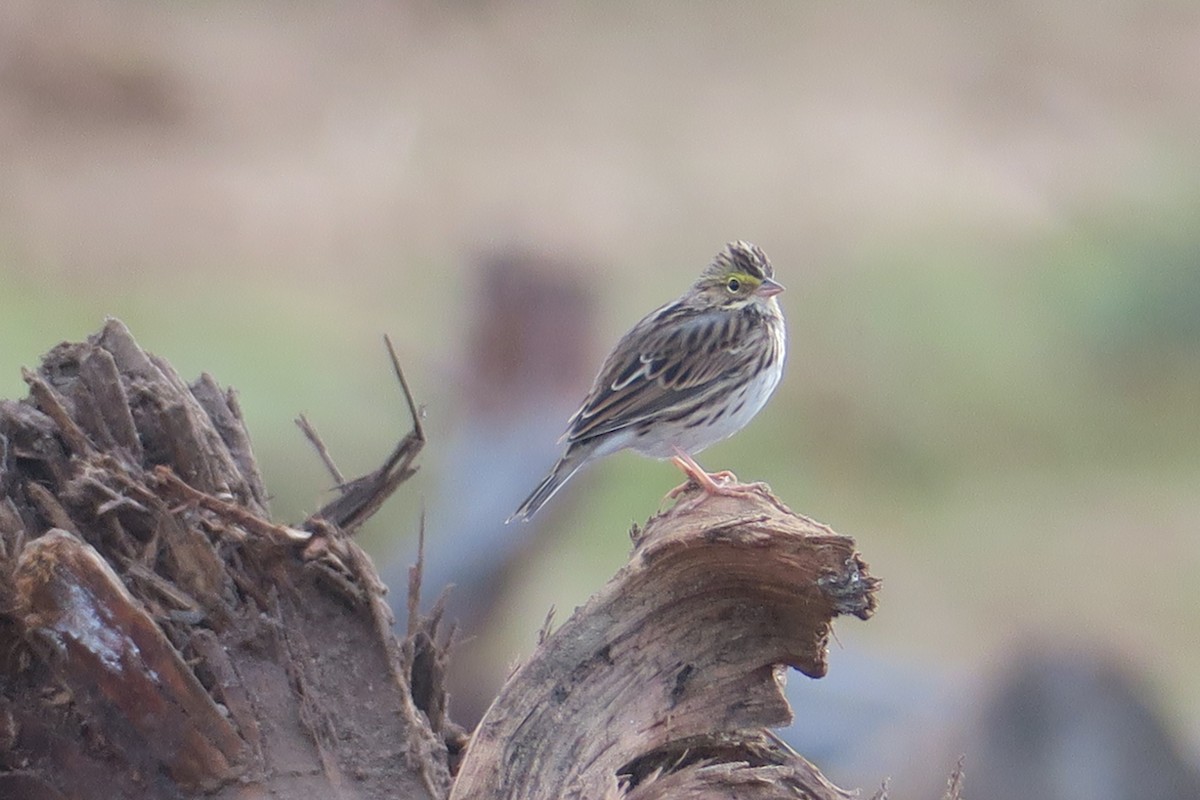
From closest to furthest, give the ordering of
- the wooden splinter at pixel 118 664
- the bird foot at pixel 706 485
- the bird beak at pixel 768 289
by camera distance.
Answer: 1. the wooden splinter at pixel 118 664
2. the bird foot at pixel 706 485
3. the bird beak at pixel 768 289

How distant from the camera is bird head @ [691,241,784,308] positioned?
14.5 ft

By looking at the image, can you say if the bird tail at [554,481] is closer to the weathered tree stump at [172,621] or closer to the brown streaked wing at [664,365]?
the brown streaked wing at [664,365]

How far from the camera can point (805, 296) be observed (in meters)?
7.28

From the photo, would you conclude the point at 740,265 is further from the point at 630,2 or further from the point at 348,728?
the point at 630,2

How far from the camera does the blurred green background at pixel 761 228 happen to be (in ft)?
21.8

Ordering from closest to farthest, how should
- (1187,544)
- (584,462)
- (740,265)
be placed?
(584,462) → (740,265) → (1187,544)

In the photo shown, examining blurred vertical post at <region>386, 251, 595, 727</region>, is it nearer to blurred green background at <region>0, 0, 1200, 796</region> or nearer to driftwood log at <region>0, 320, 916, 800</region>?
blurred green background at <region>0, 0, 1200, 796</region>

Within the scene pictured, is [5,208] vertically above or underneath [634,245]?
underneath

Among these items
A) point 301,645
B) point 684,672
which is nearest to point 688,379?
point 684,672

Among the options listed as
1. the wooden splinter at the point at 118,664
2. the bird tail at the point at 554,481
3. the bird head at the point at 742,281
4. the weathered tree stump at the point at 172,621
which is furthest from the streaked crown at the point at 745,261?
the wooden splinter at the point at 118,664

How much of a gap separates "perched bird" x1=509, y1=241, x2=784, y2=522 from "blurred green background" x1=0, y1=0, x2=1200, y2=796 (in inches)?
78.1

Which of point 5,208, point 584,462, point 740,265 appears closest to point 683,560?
point 584,462

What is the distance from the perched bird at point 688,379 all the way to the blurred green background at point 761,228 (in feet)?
6.51

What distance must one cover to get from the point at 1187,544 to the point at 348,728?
5.40 meters
